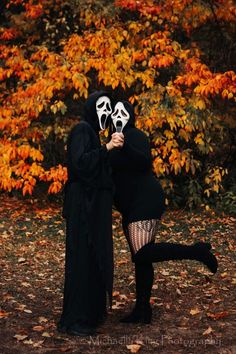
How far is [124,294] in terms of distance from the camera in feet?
21.3

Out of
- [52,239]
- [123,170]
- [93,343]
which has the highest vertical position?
[123,170]

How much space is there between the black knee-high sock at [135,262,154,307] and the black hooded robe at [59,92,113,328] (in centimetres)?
34

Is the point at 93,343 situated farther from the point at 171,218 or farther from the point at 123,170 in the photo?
the point at 171,218

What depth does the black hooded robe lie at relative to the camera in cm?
A: 496

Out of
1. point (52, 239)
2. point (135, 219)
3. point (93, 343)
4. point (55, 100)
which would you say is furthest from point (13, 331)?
point (55, 100)

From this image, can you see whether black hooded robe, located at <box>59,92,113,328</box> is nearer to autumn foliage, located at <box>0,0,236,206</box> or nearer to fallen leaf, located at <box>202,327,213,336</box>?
fallen leaf, located at <box>202,327,213,336</box>

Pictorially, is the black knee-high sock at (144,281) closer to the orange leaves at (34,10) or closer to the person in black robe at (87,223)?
the person in black robe at (87,223)

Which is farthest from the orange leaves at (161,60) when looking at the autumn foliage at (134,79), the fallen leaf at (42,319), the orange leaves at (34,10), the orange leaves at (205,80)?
the fallen leaf at (42,319)

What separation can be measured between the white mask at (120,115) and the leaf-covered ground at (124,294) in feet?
5.64

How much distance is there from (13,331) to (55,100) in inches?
237

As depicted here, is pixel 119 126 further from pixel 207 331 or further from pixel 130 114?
pixel 207 331

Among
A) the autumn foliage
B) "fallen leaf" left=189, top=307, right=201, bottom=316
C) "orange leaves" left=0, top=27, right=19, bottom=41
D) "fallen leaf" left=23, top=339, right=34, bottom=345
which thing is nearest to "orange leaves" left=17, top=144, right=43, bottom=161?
the autumn foliage

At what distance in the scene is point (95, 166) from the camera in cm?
489

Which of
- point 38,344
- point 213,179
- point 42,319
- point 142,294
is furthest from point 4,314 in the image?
point 213,179
